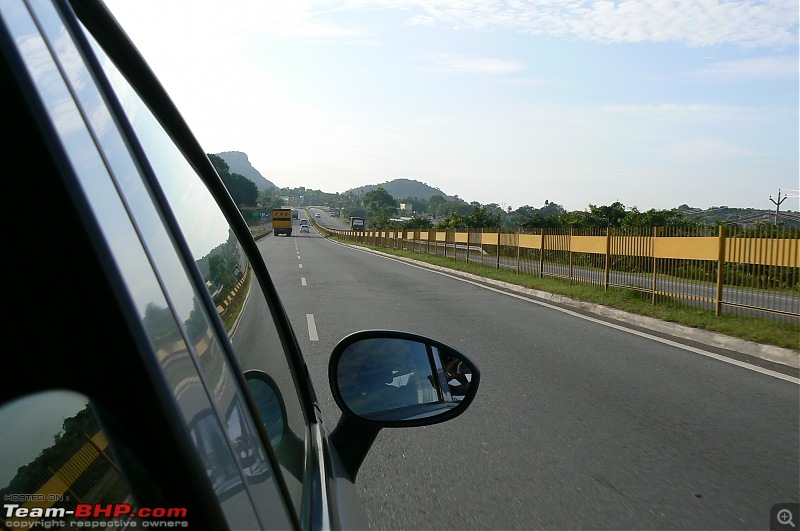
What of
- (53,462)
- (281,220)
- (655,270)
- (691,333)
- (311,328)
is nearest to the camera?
(53,462)

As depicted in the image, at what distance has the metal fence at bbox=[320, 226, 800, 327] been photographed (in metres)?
11.2

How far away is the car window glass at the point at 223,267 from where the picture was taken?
1361mm

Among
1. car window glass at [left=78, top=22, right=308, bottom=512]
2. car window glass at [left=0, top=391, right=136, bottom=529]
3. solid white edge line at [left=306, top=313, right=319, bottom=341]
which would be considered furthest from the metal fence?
car window glass at [left=0, top=391, right=136, bottom=529]

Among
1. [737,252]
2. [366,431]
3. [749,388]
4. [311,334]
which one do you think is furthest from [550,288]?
[366,431]

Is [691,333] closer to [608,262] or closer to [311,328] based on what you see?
[311,328]

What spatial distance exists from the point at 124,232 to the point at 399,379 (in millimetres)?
1772

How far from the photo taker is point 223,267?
1806 mm

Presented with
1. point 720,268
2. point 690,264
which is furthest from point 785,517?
point 690,264

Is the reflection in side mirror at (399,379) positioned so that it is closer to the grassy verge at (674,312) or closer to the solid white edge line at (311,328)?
the solid white edge line at (311,328)

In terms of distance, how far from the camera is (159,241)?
1.05 m

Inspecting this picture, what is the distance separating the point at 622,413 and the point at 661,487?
1.77 m

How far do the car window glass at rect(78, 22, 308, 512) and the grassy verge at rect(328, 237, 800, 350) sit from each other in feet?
27.6

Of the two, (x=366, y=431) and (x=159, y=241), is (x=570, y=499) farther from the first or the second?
(x=159, y=241)

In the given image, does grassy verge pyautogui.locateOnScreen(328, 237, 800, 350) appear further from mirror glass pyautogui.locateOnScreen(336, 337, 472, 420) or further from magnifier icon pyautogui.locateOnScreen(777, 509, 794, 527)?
mirror glass pyautogui.locateOnScreen(336, 337, 472, 420)
